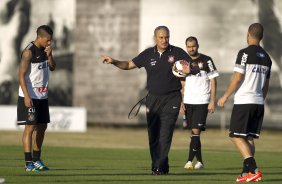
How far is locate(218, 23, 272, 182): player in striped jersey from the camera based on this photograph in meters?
13.8

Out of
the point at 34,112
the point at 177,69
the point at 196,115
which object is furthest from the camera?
the point at 196,115

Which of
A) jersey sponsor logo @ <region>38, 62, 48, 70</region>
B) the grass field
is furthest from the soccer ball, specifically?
jersey sponsor logo @ <region>38, 62, 48, 70</region>

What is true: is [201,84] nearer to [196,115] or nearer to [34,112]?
[196,115]

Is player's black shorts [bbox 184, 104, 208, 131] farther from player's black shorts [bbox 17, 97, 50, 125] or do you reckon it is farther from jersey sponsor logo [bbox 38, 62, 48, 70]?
jersey sponsor logo [bbox 38, 62, 48, 70]

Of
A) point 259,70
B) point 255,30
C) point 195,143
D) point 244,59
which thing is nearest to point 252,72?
point 259,70

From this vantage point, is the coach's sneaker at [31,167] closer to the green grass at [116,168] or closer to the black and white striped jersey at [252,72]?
the green grass at [116,168]

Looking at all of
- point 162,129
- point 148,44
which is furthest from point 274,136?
point 162,129

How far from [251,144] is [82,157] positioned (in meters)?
7.12

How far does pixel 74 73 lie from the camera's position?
139 ft

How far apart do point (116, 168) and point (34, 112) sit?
1981 mm

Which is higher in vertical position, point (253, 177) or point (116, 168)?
point (253, 177)

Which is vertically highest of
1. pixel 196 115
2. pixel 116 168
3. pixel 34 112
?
pixel 34 112

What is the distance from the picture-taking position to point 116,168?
16.9 meters

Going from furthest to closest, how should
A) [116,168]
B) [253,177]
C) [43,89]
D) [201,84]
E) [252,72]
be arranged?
[201,84], [116,168], [43,89], [252,72], [253,177]
